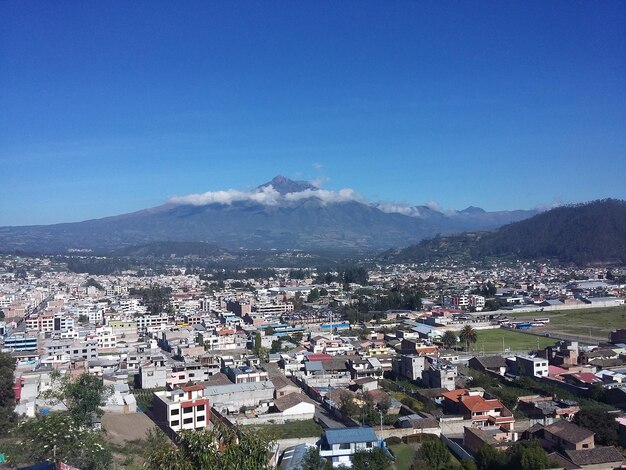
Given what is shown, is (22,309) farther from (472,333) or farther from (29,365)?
(472,333)

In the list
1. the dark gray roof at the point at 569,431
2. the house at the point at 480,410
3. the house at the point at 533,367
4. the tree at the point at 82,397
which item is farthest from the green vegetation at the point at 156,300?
the dark gray roof at the point at 569,431

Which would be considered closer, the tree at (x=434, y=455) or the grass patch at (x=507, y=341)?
the tree at (x=434, y=455)

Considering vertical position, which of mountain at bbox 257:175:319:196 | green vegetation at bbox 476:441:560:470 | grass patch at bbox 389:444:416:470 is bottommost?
grass patch at bbox 389:444:416:470

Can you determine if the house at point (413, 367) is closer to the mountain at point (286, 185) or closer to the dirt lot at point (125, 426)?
the dirt lot at point (125, 426)

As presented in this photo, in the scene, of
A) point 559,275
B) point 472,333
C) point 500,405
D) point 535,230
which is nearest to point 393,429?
point 500,405

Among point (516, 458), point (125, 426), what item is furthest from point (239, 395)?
point (516, 458)

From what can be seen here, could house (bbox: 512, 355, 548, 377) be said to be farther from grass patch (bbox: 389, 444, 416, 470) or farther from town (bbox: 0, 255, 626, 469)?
grass patch (bbox: 389, 444, 416, 470)

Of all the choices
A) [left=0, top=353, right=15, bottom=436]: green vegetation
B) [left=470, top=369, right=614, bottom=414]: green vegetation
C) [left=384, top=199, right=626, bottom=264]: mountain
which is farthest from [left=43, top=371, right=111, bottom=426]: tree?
[left=384, top=199, right=626, bottom=264]: mountain
